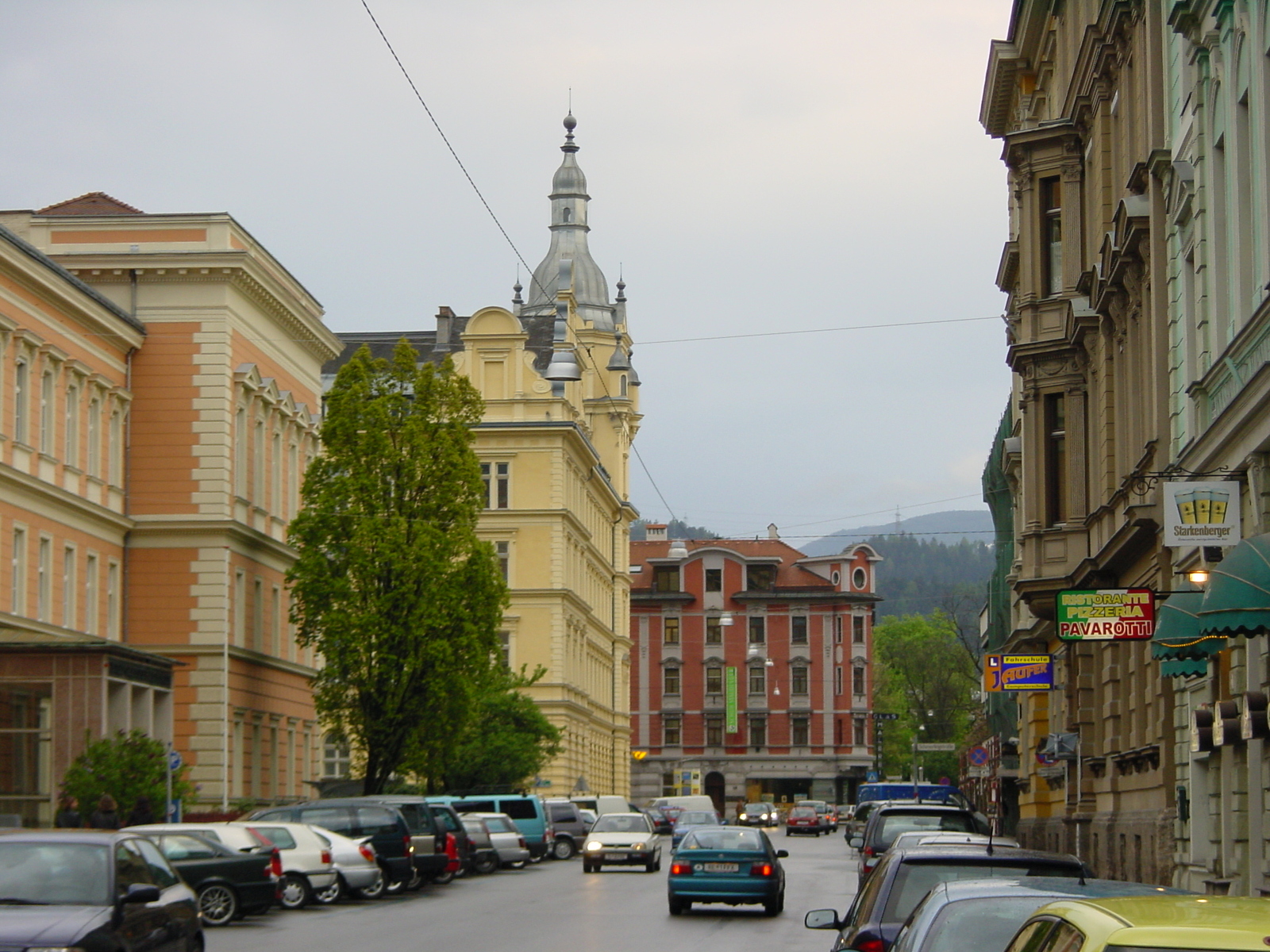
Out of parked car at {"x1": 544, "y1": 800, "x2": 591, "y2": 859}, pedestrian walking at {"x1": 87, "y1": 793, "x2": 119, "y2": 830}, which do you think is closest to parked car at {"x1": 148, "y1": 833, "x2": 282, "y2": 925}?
pedestrian walking at {"x1": 87, "y1": 793, "x2": 119, "y2": 830}

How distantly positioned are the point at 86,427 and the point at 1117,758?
2708 cm

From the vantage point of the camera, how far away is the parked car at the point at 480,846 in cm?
4375

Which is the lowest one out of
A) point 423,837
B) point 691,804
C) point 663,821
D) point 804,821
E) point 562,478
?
point 804,821

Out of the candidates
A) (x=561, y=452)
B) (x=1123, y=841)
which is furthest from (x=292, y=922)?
(x=561, y=452)

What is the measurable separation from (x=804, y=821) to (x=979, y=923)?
8442cm

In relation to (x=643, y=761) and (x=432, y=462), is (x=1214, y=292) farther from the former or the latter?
(x=643, y=761)

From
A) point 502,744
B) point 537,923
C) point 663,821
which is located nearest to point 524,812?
point 502,744

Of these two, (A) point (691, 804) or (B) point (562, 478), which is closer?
(A) point (691, 804)

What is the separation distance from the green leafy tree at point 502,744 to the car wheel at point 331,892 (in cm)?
3236

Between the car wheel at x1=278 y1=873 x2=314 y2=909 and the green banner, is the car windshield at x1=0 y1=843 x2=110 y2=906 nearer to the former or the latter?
the car wheel at x1=278 y1=873 x2=314 y2=909

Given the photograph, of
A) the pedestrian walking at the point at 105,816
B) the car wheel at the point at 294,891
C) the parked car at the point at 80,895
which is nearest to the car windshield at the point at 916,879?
the parked car at the point at 80,895

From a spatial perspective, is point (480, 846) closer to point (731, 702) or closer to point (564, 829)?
point (564, 829)

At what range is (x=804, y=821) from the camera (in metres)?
91.9

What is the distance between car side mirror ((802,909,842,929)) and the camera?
12828mm
